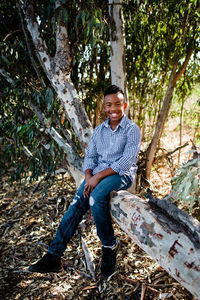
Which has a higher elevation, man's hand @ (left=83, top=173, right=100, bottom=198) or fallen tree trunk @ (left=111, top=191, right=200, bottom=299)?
man's hand @ (left=83, top=173, right=100, bottom=198)

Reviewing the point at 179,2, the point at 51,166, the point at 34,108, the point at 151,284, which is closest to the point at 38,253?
the point at 51,166

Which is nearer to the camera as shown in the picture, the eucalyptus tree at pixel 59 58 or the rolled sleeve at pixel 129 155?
the rolled sleeve at pixel 129 155

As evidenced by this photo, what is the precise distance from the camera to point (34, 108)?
274 centimetres

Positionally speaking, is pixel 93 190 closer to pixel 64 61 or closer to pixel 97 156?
pixel 97 156

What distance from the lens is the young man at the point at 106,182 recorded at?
169 cm

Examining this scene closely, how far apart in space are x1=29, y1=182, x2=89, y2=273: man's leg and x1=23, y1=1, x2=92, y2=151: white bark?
83 cm

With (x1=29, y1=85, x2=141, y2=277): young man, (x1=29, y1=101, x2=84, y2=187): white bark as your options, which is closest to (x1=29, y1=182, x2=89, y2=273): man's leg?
(x1=29, y1=85, x2=141, y2=277): young man

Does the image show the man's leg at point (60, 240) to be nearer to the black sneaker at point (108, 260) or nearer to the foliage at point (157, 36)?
the black sneaker at point (108, 260)

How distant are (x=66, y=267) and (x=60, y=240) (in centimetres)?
50

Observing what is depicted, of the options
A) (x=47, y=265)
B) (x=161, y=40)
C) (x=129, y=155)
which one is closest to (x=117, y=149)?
(x=129, y=155)

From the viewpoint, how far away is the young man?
1.69 m

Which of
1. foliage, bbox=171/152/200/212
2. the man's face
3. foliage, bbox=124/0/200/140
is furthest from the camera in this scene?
foliage, bbox=124/0/200/140

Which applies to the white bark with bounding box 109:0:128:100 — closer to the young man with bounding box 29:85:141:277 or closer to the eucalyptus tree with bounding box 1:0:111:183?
the eucalyptus tree with bounding box 1:0:111:183

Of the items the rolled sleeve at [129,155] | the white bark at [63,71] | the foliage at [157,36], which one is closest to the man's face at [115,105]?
the rolled sleeve at [129,155]
